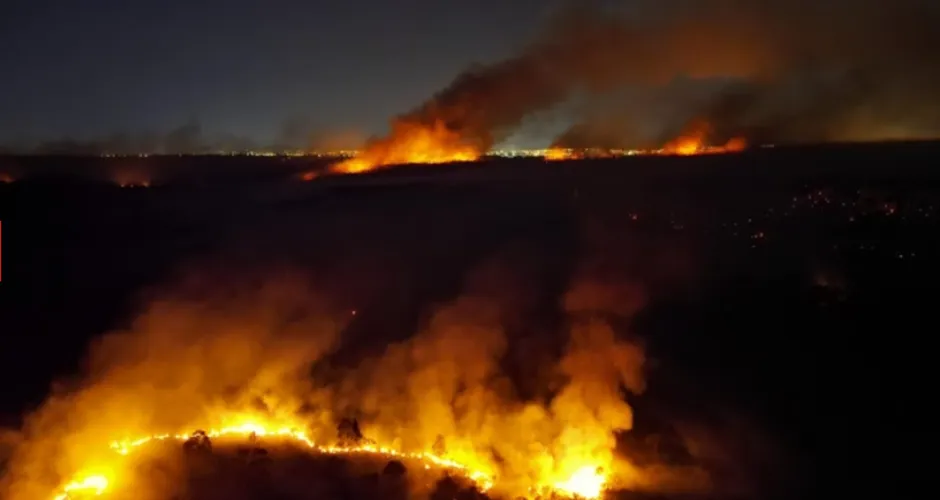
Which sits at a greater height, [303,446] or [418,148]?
[418,148]

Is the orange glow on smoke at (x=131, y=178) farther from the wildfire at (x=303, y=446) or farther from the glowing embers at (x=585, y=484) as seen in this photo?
the glowing embers at (x=585, y=484)

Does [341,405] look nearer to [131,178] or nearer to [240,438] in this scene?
[240,438]

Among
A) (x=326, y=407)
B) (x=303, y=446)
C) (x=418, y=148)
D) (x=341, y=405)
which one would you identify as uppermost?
(x=418, y=148)

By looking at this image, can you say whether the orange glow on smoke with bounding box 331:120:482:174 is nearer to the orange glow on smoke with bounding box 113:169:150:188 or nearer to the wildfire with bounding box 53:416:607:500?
the wildfire with bounding box 53:416:607:500

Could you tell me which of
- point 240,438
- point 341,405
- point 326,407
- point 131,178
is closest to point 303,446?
point 240,438

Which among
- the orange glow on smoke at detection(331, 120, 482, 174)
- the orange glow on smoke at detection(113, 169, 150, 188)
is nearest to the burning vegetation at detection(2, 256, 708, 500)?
the orange glow on smoke at detection(331, 120, 482, 174)

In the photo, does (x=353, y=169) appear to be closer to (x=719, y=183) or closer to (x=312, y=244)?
(x=312, y=244)
